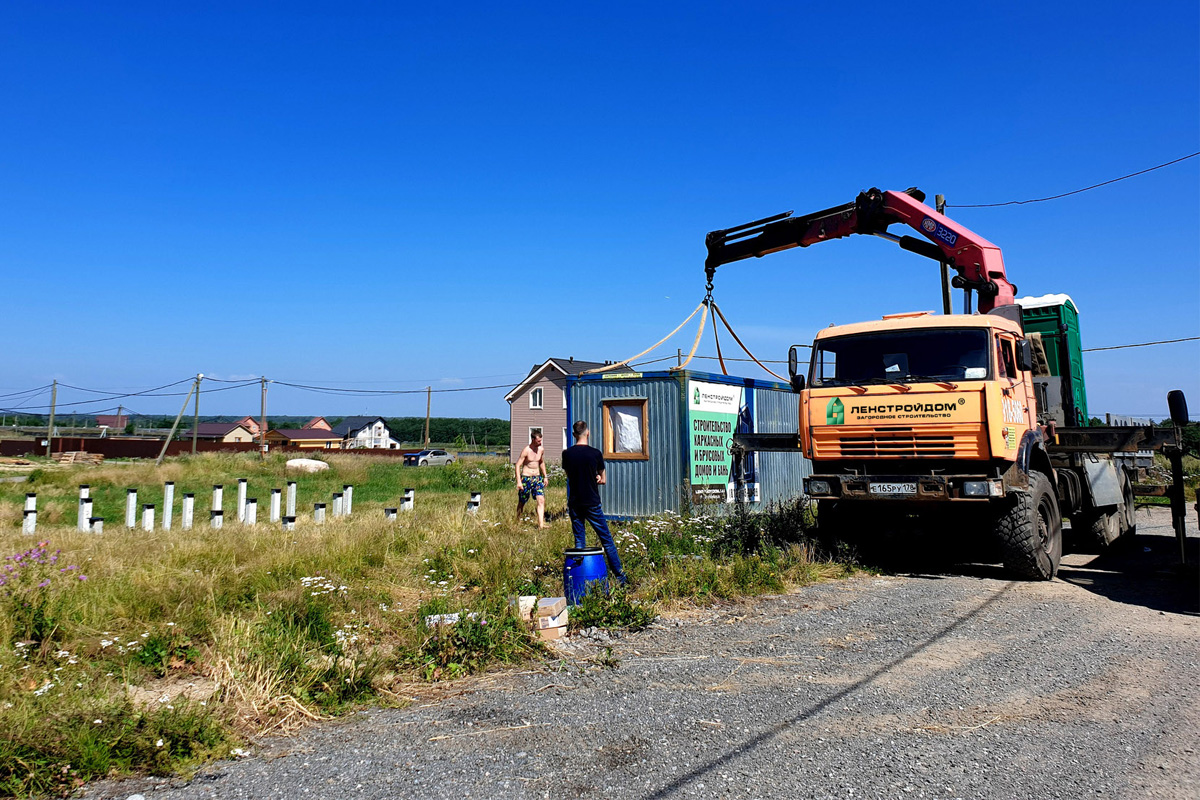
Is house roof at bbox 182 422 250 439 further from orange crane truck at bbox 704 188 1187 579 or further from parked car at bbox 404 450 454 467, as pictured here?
orange crane truck at bbox 704 188 1187 579

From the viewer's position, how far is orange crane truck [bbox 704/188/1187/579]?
8430mm

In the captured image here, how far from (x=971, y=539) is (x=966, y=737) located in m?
6.36

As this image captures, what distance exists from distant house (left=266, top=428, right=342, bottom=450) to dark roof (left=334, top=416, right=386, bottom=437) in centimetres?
207

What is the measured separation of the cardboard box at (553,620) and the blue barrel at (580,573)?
2.39 ft

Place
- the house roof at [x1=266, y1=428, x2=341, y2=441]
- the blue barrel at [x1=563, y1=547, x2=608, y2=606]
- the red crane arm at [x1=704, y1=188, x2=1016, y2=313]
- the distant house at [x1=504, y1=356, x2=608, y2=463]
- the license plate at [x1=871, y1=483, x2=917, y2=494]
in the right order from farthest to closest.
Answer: the house roof at [x1=266, y1=428, x2=341, y2=441] → the distant house at [x1=504, y1=356, x2=608, y2=463] → the red crane arm at [x1=704, y1=188, x2=1016, y2=313] → the license plate at [x1=871, y1=483, x2=917, y2=494] → the blue barrel at [x1=563, y1=547, x2=608, y2=606]

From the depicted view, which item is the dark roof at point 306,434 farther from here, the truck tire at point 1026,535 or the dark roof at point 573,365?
the truck tire at point 1026,535

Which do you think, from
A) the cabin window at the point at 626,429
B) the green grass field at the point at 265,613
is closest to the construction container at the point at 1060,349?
the green grass field at the point at 265,613

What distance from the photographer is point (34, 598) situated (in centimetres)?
607

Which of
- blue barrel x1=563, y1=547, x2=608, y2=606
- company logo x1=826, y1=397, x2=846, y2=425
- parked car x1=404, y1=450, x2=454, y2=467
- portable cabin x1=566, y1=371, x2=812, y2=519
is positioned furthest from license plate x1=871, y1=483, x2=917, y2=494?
parked car x1=404, y1=450, x2=454, y2=467

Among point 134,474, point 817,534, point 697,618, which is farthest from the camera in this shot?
point 134,474

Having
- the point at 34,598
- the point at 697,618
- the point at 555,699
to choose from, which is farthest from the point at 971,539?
the point at 34,598

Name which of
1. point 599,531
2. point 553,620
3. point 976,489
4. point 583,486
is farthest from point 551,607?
point 976,489

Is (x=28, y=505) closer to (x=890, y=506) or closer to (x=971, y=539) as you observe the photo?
(x=890, y=506)

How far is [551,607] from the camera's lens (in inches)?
251
